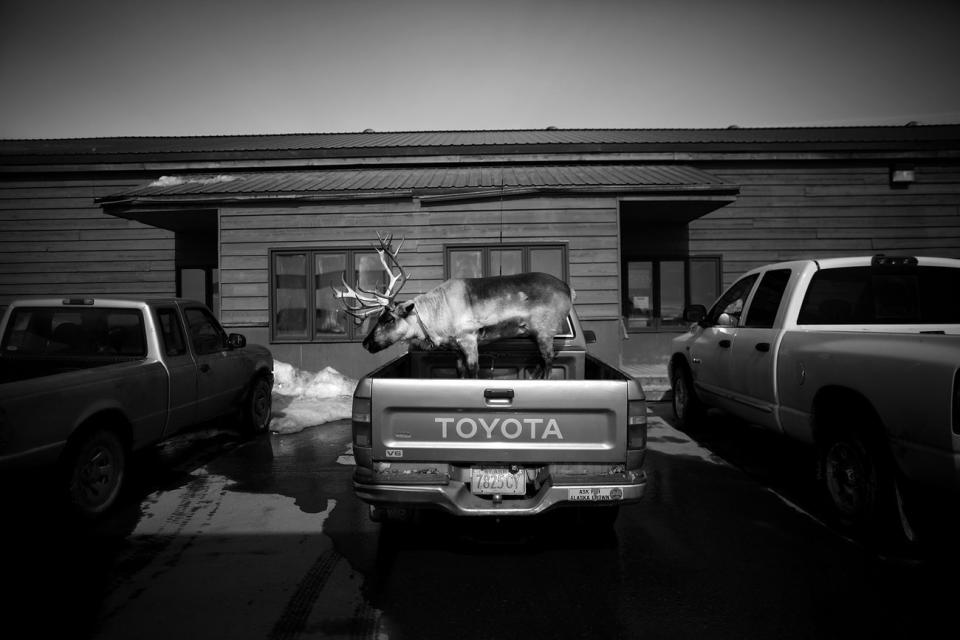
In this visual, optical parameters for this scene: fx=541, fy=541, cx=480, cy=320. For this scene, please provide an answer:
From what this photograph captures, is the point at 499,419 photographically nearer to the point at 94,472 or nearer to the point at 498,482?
the point at 498,482

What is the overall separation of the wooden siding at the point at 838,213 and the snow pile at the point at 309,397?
8.84 meters

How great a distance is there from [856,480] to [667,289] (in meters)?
9.10

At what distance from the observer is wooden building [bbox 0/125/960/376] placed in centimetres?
1047

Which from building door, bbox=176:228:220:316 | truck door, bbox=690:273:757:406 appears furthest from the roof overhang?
truck door, bbox=690:273:757:406

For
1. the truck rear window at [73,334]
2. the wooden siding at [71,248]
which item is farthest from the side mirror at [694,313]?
the wooden siding at [71,248]

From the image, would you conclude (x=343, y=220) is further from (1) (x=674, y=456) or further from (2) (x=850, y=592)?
(2) (x=850, y=592)

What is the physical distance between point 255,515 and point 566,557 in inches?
98.0

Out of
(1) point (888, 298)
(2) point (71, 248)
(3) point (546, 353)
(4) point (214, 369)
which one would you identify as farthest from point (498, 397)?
(2) point (71, 248)

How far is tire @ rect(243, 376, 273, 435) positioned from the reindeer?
106 inches

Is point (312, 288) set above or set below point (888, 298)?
above

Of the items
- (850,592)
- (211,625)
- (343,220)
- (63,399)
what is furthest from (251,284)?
(850,592)

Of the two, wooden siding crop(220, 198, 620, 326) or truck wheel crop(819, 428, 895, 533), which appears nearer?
truck wheel crop(819, 428, 895, 533)

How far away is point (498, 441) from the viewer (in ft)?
10.6

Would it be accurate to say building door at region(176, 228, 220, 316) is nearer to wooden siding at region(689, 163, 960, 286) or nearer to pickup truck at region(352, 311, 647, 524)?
pickup truck at region(352, 311, 647, 524)
